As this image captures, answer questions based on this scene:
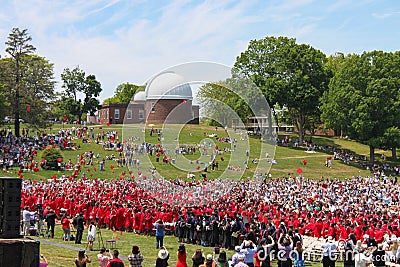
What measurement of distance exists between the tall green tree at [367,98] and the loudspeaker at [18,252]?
50120 mm

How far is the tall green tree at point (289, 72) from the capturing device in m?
66.8

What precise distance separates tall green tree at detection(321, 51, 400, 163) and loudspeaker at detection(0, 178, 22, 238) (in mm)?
49969

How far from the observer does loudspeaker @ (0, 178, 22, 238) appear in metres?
8.30

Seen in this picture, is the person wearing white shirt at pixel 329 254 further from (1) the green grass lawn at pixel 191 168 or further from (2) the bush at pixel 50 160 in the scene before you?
(2) the bush at pixel 50 160

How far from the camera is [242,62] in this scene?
7319 centimetres

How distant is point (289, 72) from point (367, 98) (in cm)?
1569

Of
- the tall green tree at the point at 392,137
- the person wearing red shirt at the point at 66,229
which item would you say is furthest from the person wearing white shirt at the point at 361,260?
the tall green tree at the point at 392,137

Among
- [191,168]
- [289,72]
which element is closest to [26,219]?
[191,168]

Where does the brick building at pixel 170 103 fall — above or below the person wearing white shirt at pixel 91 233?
above

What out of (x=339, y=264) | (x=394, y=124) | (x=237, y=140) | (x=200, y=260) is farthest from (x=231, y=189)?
(x=394, y=124)

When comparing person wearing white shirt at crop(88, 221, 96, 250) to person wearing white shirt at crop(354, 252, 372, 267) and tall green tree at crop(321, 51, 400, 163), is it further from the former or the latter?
tall green tree at crop(321, 51, 400, 163)

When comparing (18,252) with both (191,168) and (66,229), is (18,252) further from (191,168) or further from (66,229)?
(191,168)

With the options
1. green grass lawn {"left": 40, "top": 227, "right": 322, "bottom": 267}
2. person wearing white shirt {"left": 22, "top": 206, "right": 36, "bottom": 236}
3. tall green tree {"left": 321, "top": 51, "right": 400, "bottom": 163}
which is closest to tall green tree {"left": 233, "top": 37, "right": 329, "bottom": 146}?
tall green tree {"left": 321, "top": 51, "right": 400, "bottom": 163}

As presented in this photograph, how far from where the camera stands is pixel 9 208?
27.3 ft
